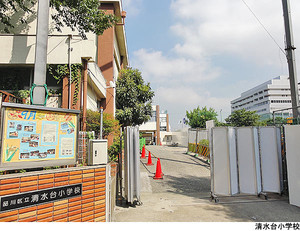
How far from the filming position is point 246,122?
108ft

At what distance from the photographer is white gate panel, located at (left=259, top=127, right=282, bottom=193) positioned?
5515mm

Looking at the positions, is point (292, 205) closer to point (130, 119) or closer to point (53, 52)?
point (53, 52)

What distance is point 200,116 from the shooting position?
36.1m

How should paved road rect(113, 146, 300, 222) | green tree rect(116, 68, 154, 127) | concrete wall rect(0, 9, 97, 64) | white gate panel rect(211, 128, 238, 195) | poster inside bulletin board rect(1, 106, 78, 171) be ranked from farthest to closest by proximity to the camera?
green tree rect(116, 68, 154, 127) → concrete wall rect(0, 9, 97, 64) → white gate panel rect(211, 128, 238, 195) → paved road rect(113, 146, 300, 222) → poster inside bulletin board rect(1, 106, 78, 171)

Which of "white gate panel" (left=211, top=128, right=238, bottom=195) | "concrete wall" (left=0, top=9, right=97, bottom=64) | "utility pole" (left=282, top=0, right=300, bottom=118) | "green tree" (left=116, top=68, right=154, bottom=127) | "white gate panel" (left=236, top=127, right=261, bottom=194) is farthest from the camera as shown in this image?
"green tree" (left=116, top=68, right=154, bottom=127)

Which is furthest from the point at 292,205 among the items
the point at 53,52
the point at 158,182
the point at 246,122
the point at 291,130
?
the point at 246,122

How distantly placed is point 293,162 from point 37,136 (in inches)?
238

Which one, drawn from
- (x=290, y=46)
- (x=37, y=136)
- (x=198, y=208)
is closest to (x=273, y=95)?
(x=290, y=46)

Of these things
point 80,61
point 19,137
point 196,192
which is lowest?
point 196,192

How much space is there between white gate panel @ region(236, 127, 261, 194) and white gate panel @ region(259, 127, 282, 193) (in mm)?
250

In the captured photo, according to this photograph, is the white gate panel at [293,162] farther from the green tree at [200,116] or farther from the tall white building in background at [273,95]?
the tall white building in background at [273,95]

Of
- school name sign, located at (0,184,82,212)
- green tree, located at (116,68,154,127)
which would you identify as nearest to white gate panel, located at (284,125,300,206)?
school name sign, located at (0,184,82,212)

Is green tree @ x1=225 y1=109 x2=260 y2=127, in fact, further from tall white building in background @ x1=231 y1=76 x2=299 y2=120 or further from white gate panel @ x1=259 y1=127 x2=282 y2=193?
tall white building in background @ x1=231 y1=76 x2=299 y2=120

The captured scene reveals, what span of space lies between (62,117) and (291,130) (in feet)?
18.8
